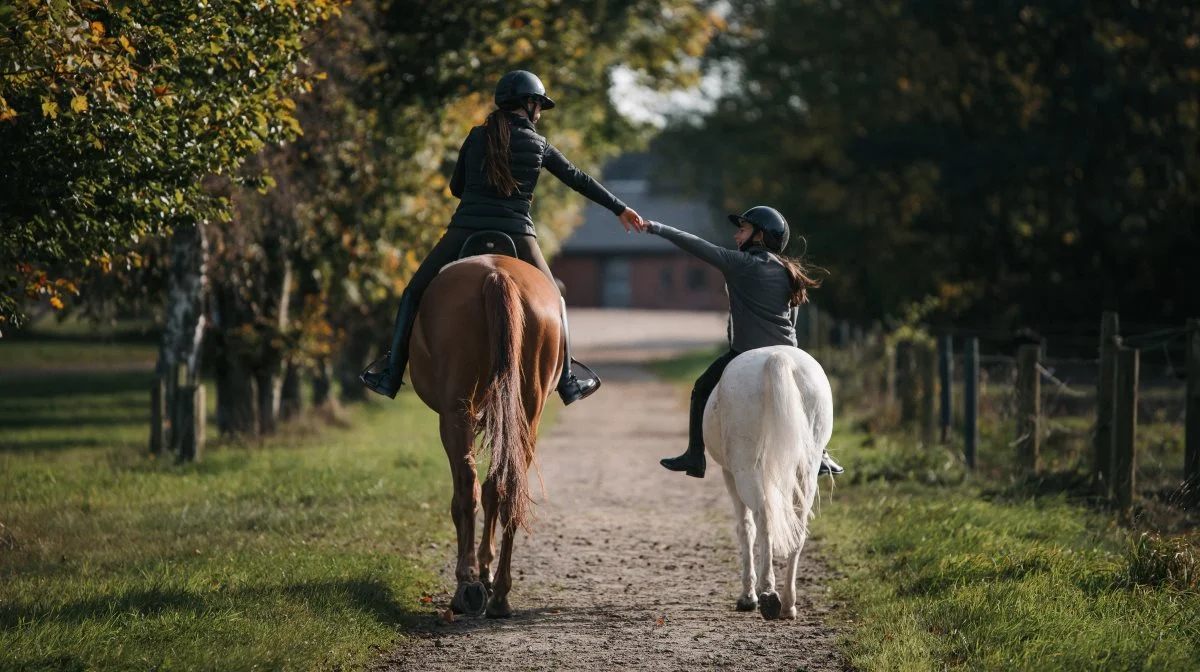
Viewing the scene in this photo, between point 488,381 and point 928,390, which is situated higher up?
point 488,381

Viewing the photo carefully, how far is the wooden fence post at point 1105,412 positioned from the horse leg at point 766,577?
4.67m

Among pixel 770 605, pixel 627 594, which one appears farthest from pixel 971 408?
pixel 770 605

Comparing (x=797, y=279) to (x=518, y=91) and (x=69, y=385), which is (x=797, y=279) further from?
(x=69, y=385)

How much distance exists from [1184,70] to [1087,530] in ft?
52.6

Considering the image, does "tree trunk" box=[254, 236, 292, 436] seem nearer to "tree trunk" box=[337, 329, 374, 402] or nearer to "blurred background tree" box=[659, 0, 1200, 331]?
"tree trunk" box=[337, 329, 374, 402]

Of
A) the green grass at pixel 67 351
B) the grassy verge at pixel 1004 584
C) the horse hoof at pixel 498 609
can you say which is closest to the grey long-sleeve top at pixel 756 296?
the grassy verge at pixel 1004 584

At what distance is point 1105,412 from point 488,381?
576 cm

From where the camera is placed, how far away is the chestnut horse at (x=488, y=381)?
739cm

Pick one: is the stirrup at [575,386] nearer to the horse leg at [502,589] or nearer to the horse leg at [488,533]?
the horse leg at [488,533]

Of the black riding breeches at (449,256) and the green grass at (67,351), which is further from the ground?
the black riding breeches at (449,256)

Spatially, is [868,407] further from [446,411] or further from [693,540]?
[446,411]

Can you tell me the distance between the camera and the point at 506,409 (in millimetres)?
7371

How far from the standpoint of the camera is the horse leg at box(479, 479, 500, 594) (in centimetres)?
763

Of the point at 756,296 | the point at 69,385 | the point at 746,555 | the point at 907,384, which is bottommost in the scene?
Result: the point at 69,385
